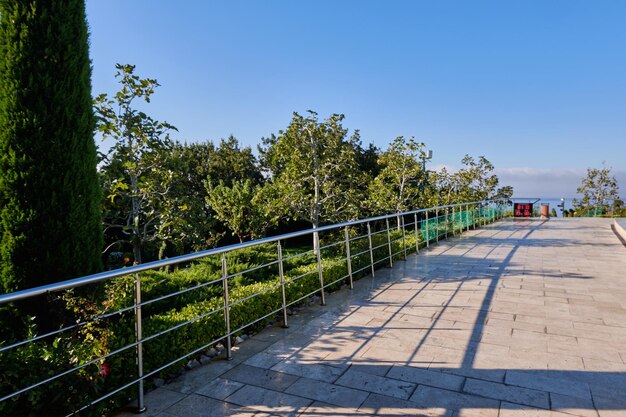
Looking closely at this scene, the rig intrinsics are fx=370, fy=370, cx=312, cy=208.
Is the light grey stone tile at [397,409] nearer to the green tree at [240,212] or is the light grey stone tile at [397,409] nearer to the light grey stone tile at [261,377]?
the light grey stone tile at [261,377]

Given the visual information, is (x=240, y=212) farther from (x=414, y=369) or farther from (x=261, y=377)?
(x=414, y=369)

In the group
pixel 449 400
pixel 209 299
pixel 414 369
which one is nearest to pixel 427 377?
pixel 414 369

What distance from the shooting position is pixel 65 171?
12.1ft

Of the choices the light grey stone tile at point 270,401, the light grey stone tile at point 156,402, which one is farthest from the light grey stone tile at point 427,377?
the light grey stone tile at point 156,402

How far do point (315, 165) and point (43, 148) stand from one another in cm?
1117

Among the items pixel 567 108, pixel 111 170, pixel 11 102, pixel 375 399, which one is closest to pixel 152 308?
pixel 111 170

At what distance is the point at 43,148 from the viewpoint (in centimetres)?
354

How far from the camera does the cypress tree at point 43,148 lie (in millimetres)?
3424

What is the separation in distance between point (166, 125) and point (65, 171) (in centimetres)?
289

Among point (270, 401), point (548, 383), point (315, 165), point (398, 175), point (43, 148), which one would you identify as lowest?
point (548, 383)

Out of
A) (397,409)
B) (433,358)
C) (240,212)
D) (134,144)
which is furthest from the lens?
(240,212)

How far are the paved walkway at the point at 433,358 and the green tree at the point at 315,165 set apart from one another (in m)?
8.28

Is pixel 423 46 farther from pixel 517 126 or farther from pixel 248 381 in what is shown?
pixel 248 381

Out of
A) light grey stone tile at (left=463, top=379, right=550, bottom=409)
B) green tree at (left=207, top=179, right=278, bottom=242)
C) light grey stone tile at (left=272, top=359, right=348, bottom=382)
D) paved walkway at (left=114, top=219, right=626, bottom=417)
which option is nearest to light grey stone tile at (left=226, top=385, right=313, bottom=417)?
paved walkway at (left=114, top=219, right=626, bottom=417)
